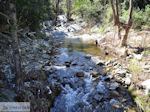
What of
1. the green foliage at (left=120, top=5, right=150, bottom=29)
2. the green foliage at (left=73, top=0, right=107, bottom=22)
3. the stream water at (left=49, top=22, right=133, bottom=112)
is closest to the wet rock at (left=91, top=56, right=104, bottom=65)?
the stream water at (left=49, top=22, right=133, bottom=112)

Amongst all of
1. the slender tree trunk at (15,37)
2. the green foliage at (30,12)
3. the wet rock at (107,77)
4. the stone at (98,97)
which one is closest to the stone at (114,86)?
the wet rock at (107,77)

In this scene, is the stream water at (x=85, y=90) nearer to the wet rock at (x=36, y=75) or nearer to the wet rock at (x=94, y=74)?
the wet rock at (x=94, y=74)

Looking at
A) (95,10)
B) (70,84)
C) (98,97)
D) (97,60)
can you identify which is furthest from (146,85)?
(95,10)

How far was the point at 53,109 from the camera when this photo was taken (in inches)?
401

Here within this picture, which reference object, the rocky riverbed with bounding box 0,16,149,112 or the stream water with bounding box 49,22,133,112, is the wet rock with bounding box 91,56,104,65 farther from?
the stream water with bounding box 49,22,133,112

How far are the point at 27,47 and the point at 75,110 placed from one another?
7142mm

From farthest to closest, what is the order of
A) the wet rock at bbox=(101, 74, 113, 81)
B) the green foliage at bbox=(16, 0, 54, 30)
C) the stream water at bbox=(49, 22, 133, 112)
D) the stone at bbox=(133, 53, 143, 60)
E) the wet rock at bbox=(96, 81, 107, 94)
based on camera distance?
the green foliage at bbox=(16, 0, 54, 30)
the stone at bbox=(133, 53, 143, 60)
the wet rock at bbox=(101, 74, 113, 81)
the wet rock at bbox=(96, 81, 107, 94)
the stream water at bbox=(49, 22, 133, 112)

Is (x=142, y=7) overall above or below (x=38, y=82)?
above

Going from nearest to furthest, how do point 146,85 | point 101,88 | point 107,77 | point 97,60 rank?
point 146,85
point 101,88
point 107,77
point 97,60

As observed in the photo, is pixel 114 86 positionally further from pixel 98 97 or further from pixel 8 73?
pixel 8 73

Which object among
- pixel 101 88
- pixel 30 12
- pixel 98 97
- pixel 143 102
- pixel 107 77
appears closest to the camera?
pixel 143 102

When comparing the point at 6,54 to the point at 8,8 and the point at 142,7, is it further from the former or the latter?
the point at 142,7

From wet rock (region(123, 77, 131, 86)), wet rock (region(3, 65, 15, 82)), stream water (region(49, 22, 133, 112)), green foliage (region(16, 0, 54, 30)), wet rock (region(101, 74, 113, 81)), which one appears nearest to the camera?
stream water (region(49, 22, 133, 112))

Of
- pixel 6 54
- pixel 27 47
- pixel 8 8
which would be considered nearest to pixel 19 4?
pixel 27 47
